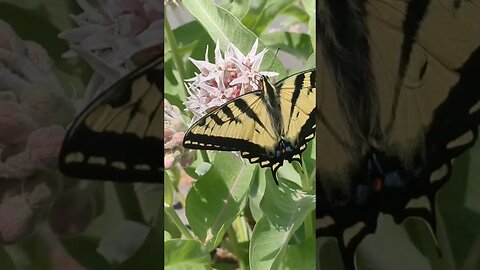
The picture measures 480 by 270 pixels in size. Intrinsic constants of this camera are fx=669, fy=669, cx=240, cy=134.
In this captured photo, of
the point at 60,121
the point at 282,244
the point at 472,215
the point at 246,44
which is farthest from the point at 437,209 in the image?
the point at 60,121

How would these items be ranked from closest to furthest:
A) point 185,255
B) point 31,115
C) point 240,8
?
point 31,115, point 185,255, point 240,8

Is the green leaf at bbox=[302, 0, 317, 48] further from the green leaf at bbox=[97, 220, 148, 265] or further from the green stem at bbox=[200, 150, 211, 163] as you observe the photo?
the green leaf at bbox=[97, 220, 148, 265]

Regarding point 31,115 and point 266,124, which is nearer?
point 31,115

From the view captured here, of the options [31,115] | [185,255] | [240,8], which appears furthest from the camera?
[240,8]

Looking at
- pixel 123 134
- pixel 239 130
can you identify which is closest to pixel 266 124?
pixel 239 130

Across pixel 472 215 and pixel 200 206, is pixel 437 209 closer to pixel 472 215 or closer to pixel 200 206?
pixel 472 215

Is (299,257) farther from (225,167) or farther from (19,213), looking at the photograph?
(19,213)
